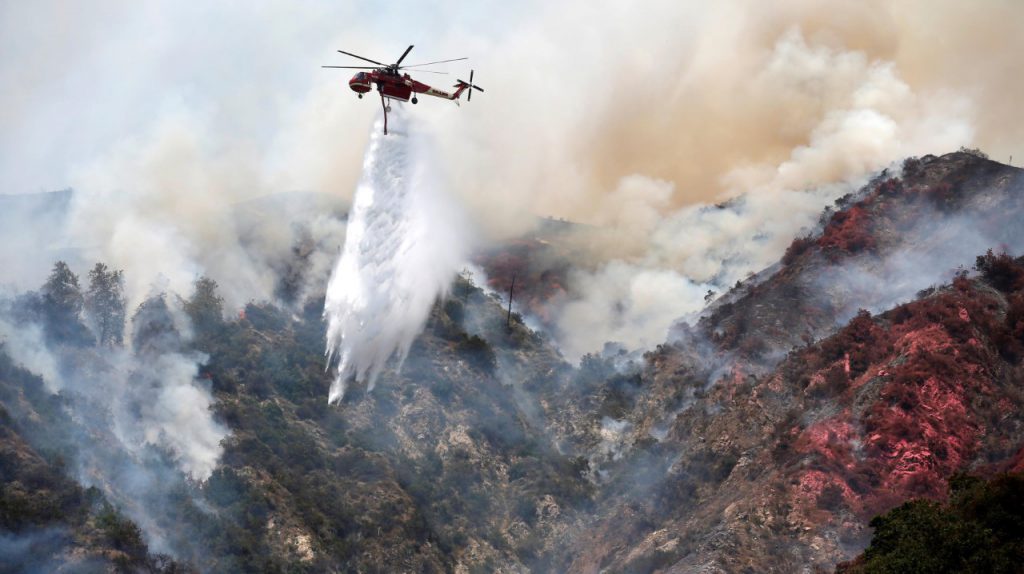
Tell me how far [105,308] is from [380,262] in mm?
25415

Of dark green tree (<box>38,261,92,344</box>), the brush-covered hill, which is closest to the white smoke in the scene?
the brush-covered hill

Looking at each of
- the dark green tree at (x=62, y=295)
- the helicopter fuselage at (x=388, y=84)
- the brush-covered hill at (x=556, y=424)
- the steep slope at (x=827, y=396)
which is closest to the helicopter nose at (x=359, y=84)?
the helicopter fuselage at (x=388, y=84)

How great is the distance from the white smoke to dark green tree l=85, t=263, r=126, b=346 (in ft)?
66.1

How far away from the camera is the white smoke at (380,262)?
8869 centimetres

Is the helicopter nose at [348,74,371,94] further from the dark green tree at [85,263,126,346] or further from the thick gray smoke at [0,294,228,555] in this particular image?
the dark green tree at [85,263,126,346]

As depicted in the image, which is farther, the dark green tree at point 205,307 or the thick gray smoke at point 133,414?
the dark green tree at point 205,307

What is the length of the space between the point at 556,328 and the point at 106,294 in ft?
202

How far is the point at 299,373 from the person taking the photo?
86688 mm

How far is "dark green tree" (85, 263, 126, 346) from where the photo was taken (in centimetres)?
8012

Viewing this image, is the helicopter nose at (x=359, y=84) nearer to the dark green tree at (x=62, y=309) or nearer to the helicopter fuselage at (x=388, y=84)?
the helicopter fuselage at (x=388, y=84)

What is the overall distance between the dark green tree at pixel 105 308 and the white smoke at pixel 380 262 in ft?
66.1

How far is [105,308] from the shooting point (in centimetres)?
8088

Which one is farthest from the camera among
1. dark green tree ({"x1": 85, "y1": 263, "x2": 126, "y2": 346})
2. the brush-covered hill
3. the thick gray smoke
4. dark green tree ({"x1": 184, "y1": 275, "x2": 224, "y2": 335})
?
dark green tree ({"x1": 184, "y1": 275, "x2": 224, "y2": 335})

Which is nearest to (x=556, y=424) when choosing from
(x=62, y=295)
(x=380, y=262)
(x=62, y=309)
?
(x=380, y=262)
